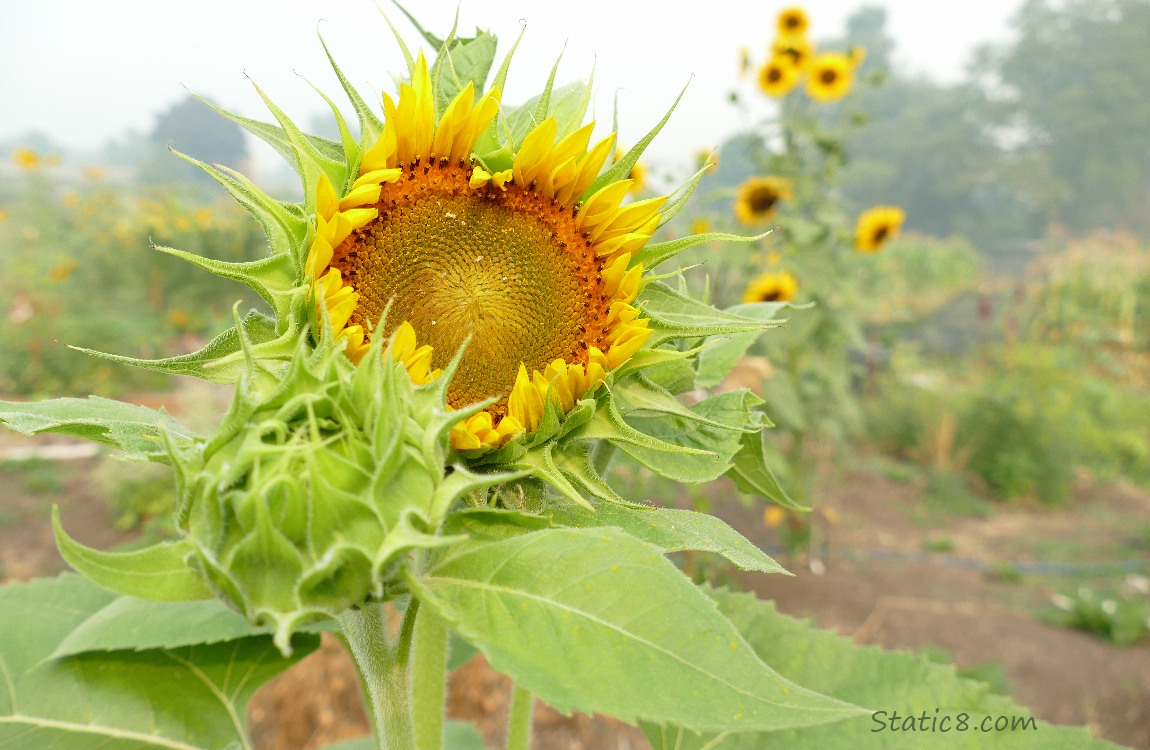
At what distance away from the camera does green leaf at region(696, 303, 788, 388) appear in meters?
0.83

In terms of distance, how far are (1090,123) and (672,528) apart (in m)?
33.1

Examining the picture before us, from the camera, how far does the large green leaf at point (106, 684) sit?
0.75 metres

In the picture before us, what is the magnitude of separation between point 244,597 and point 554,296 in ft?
1.20

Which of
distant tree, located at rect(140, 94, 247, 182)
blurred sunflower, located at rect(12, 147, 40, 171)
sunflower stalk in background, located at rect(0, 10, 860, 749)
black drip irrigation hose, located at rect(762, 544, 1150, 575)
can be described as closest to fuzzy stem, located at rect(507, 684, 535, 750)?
sunflower stalk in background, located at rect(0, 10, 860, 749)

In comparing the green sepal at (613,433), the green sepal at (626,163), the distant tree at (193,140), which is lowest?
the distant tree at (193,140)

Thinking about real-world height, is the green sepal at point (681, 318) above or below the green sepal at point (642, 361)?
above


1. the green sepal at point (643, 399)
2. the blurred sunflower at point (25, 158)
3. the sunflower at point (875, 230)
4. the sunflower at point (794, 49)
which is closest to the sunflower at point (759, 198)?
the sunflower at point (875, 230)

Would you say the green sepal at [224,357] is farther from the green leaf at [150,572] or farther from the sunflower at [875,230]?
the sunflower at [875,230]

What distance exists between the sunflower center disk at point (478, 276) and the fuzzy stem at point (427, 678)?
229mm

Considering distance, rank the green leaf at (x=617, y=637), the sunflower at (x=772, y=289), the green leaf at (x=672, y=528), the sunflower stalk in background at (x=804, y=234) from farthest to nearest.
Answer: the sunflower stalk in background at (x=804, y=234), the sunflower at (x=772, y=289), the green leaf at (x=672, y=528), the green leaf at (x=617, y=637)

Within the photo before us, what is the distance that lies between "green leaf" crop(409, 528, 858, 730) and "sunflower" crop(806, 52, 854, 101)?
153 inches

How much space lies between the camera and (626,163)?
2.24 ft

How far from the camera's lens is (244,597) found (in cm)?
45

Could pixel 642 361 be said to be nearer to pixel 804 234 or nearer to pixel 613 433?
pixel 613 433
